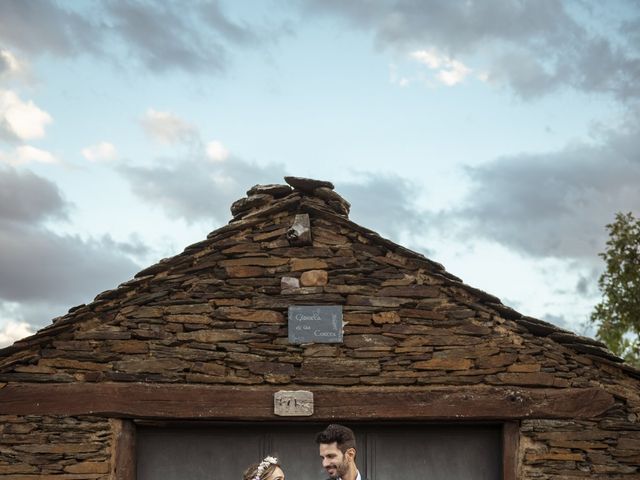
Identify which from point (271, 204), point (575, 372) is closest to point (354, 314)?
point (271, 204)

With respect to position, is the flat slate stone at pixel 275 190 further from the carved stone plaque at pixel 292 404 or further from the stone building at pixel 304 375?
the carved stone plaque at pixel 292 404

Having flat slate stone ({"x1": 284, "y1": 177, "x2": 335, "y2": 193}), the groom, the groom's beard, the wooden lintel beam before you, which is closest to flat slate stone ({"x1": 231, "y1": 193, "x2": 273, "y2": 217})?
flat slate stone ({"x1": 284, "y1": 177, "x2": 335, "y2": 193})

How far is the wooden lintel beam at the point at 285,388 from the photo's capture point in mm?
9078

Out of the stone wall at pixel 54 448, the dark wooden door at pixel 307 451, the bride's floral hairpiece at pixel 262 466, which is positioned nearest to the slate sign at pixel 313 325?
the dark wooden door at pixel 307 451

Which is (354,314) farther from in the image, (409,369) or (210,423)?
(210,423)

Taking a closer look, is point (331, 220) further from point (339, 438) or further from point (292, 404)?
point (339, 438)

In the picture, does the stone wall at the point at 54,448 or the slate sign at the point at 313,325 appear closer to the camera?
the stone wall at the point at 54,448

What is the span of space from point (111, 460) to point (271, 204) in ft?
9.42

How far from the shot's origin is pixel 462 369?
9.32 metres

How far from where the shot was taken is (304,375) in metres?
9.25

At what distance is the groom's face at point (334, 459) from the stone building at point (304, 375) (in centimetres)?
301

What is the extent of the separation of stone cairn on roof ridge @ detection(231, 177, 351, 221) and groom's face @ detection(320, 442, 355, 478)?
3.94 meters

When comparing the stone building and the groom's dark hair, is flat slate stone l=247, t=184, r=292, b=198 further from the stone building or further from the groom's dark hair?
the groom's dark hair

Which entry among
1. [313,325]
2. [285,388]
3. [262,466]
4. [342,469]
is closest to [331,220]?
[313,325]
